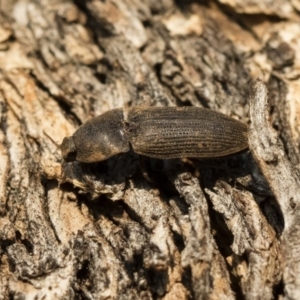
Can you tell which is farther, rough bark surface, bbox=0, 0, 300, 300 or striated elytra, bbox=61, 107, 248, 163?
striated elytra, bbox=61, 107, 248, 163

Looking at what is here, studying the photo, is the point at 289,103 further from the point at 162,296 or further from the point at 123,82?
the point at 162,296

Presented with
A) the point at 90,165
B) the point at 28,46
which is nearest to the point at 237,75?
the point at 90,165

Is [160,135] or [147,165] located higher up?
[160,135]

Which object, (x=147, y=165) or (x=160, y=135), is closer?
(x=160, y=135)

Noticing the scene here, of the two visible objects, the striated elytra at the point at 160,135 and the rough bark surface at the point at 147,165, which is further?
the striated elytra at the point at 160,135
